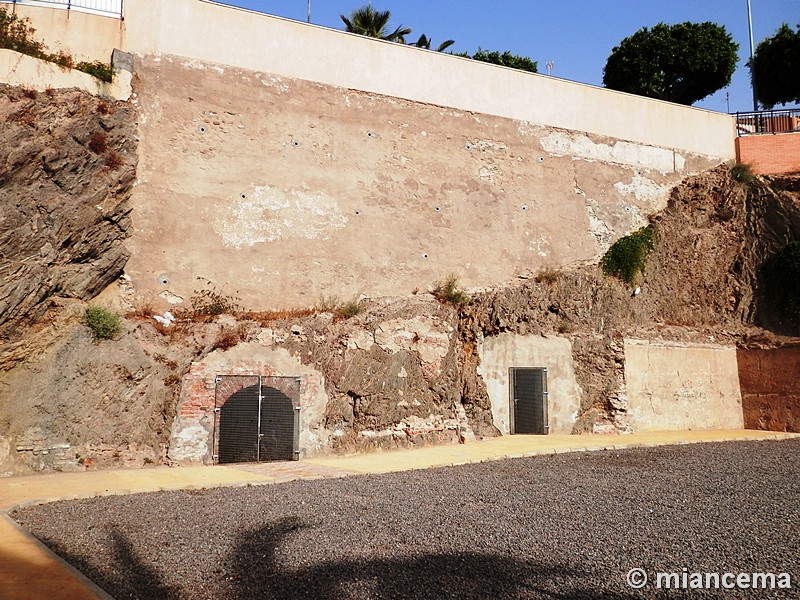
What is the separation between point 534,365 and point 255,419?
6.88 m

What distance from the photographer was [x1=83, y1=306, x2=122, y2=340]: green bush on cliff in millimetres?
11500

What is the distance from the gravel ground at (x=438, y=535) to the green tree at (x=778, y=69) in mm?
22551

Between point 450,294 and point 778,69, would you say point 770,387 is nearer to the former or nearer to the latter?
point 450,294

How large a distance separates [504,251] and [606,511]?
35.8 ft

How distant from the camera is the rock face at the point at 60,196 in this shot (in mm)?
10945

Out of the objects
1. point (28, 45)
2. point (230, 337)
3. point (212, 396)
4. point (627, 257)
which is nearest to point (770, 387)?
point (627, 257)

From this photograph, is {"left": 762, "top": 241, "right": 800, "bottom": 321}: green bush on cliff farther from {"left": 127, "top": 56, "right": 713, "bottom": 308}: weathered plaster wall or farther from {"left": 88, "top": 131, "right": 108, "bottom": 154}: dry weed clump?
{"left": 88, "top": 131, "right": 108, "bottom": 154}: dry weed clump

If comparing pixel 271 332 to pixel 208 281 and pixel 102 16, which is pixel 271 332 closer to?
pixel 208 281

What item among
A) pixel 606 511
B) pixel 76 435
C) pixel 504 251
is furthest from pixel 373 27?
pixel 606 511

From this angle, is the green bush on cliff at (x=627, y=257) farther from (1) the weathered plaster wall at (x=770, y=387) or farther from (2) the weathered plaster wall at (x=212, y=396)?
(2) the weathered plaster wall at (x=212, y=396)

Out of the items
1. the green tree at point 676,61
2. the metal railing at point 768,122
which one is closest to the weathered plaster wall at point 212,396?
the metal railing at point 768,122

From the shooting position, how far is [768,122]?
69.8 feet

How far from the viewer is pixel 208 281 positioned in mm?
13867

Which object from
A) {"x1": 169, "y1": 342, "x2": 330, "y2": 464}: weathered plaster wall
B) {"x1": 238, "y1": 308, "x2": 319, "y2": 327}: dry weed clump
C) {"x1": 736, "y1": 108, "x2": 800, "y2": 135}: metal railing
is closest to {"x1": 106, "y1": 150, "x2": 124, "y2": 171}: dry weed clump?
{"x1": 238, "y1": 308, "x2": 319, "y2": 327}: dry weed clump
